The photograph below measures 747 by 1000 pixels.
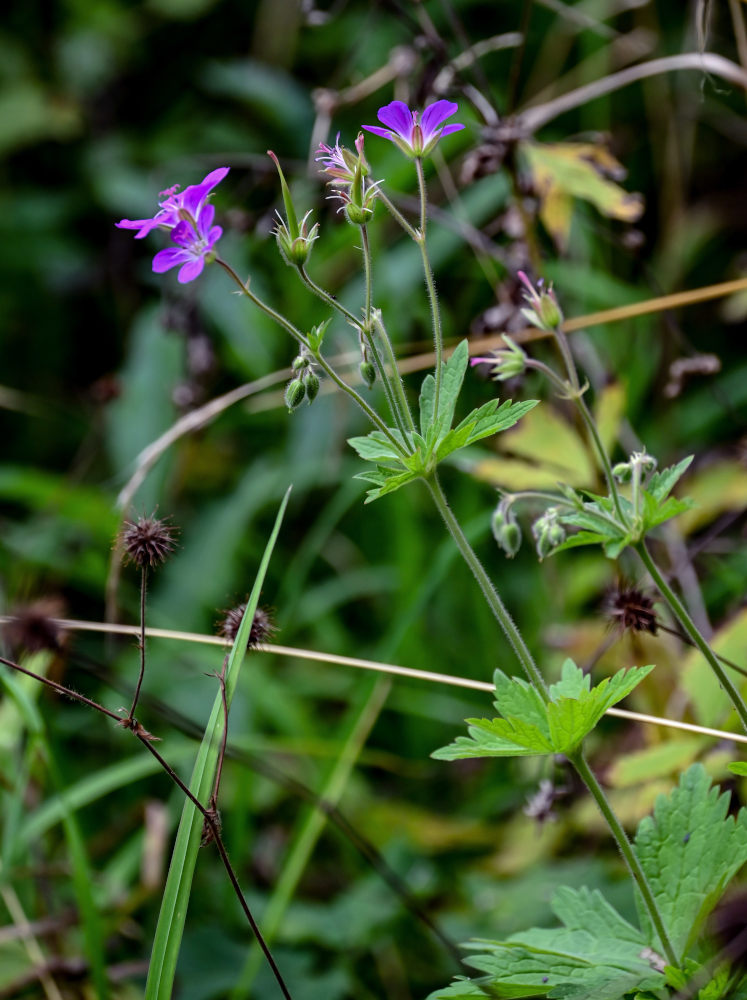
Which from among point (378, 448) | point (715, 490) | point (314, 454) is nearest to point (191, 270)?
point (378, 448)

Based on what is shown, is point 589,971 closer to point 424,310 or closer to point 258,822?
point 258,822

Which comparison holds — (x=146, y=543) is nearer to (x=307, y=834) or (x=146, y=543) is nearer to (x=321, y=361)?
(x=321, y=361)

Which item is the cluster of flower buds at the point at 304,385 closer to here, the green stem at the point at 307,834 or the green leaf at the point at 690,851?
the green leaf at the point at 690,851

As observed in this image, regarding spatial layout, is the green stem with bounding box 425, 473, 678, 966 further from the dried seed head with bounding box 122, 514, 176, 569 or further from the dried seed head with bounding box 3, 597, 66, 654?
the dried seed head with bounding box 3, 597, 66, 654

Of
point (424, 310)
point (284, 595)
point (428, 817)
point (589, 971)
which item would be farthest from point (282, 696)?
point (589, 971)

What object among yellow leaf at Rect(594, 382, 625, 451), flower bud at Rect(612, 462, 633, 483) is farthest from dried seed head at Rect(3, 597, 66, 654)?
yellow leaf at Rect(594, 382, 625, 451)
